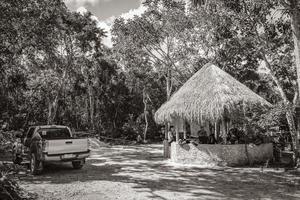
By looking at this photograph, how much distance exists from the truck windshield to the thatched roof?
473 centimetres

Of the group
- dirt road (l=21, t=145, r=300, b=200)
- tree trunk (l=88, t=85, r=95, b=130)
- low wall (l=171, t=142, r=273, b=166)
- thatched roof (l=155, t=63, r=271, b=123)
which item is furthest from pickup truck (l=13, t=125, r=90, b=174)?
tree trunk (l=88, t=85, r=95, b=130)

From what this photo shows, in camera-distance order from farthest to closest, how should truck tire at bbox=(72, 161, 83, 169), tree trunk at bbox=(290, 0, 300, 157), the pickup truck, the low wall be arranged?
the low wall → truck tire at bbox=(72, 161, 83, 169) → the pickup truck → tree trunk at bbox=(290, 0, 300, 157)

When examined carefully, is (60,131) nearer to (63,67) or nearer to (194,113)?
(194,113)

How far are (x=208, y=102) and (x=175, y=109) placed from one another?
1696 millimetres

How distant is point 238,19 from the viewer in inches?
565

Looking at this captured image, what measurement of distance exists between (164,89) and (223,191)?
30.4 m

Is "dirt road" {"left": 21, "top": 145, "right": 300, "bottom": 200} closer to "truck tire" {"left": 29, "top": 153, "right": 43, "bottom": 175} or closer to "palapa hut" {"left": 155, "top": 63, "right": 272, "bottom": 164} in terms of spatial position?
"truck tire" {"left": 29, "top": 153, "right": 43, "bottom": 175}

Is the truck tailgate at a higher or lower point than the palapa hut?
lower

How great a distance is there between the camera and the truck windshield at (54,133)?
12.7 metres

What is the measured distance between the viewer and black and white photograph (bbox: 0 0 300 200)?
952cm

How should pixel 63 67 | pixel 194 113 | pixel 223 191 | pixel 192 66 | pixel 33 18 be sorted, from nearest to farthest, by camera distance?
pixel 223 191 → pixel 194 113 → pixel 33 18 → pixel 192 66 → pixel 63 67

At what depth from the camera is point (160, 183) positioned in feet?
32.2

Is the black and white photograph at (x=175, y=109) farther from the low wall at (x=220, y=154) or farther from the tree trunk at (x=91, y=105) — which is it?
the tree trunk at (x=91, y=105)

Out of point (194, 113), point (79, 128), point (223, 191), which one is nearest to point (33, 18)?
point (194, 113)
